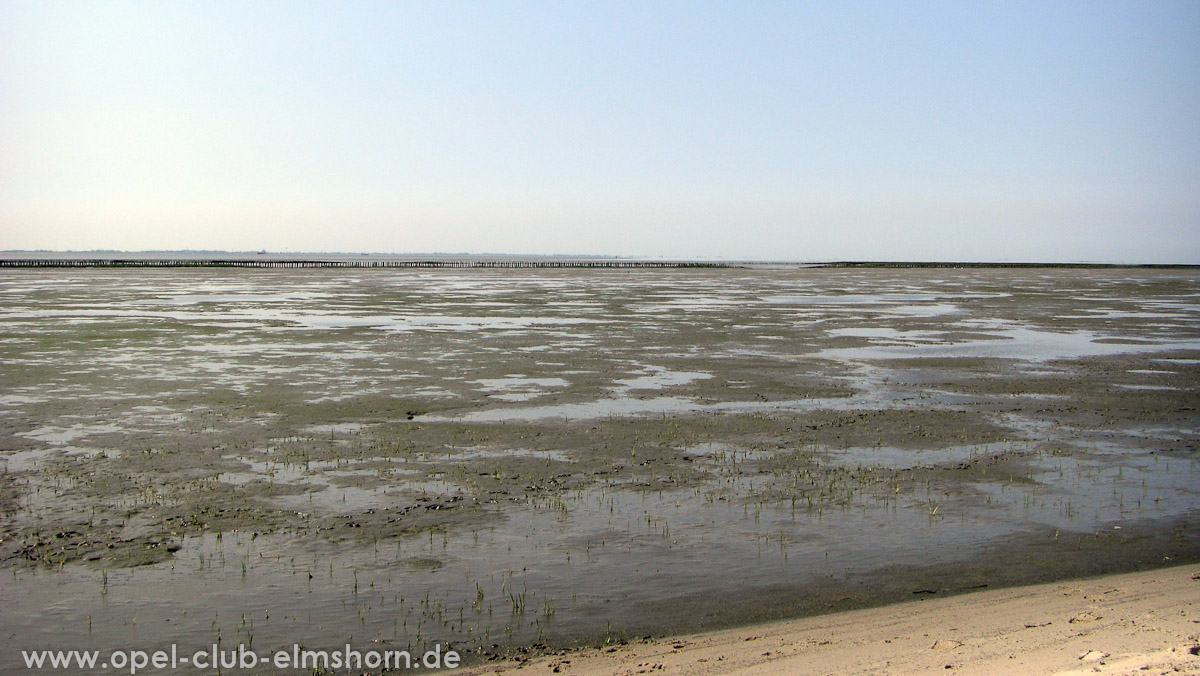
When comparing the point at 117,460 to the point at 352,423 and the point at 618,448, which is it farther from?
the point at 618,448

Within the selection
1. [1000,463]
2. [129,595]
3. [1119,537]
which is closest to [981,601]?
[1119,537]

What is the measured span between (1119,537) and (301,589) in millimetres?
10280

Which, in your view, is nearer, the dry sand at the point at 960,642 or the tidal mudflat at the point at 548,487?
the dry sand at the point at 960,642

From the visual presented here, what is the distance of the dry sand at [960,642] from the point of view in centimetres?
731

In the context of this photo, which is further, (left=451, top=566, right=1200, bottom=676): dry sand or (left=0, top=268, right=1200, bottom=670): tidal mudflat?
(left=0, top=268, right=1200, bottom=670): tidal mudflat

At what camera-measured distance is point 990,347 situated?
110 feet

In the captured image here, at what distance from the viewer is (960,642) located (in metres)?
7.99

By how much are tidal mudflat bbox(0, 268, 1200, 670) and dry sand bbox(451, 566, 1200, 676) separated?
446 millimetres

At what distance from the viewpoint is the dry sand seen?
7.31 metres

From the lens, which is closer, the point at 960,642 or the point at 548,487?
the point at 960,642

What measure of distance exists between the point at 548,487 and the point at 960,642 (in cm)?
718

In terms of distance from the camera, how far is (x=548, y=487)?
1385 cm

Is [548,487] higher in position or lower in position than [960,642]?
lower

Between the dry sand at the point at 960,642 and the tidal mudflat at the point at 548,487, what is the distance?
45cm
